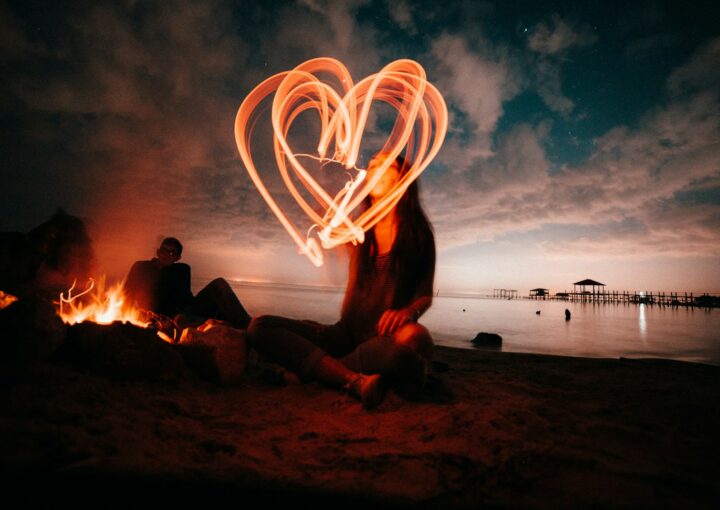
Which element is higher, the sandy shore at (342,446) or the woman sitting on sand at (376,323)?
the woman sitting on sand at (376,323)

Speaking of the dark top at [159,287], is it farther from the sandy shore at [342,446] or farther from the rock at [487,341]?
the rock at [487,341]

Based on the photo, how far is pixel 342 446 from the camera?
2045mm

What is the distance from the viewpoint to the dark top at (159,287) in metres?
5.05

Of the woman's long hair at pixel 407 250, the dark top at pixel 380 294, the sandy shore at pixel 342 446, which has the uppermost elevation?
the woman's long hair at pixel 407 250

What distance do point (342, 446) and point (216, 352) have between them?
5.46ft

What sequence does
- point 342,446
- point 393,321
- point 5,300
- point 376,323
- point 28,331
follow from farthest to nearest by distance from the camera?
point 376,323 < point 393,321 < point 5,300 < point 28,331 < point 342,446

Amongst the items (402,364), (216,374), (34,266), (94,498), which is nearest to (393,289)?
(402,364)

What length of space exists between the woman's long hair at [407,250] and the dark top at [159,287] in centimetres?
328

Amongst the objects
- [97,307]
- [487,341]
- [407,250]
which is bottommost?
[487,341]

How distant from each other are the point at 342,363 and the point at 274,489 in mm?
1674

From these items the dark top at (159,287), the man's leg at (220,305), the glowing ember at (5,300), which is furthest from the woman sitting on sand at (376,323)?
the dark top at (159,287)

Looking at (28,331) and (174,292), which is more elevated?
(174,292)

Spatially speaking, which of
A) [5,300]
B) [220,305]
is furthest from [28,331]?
[220,305]

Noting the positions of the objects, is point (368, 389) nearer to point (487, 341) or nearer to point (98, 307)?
point (98, 307)
